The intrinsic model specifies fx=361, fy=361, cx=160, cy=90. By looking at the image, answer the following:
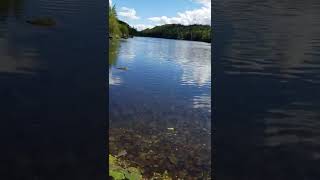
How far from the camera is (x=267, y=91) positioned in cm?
1495

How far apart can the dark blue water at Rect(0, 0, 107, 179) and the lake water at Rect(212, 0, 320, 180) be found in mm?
4626

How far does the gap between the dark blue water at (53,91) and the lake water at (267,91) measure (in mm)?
4626

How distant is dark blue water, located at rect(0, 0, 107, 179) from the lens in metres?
11.2

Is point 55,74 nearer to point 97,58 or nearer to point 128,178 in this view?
point 97,58

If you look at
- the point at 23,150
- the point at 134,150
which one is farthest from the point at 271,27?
the point at 23,150

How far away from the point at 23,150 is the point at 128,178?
13.4 feet

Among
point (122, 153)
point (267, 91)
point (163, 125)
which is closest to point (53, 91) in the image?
point (122, 153)

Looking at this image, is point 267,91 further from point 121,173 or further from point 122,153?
point 121,173

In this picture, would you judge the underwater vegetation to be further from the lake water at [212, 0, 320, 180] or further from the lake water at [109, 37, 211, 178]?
the lake water at [212, 0, 320, 180]

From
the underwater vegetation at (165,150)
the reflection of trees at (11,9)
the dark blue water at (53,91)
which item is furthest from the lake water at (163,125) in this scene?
the reflection of trees at (11,9)

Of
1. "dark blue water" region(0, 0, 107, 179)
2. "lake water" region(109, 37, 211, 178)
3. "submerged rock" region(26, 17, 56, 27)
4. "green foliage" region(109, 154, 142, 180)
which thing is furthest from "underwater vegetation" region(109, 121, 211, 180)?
"submerged rock" region(26, 17, 56, 27)

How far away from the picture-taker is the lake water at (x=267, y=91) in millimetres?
11621

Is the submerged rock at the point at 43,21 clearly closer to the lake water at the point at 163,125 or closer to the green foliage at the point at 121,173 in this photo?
the lake water at the point at 163,125

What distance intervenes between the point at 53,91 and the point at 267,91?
29.2 ft
